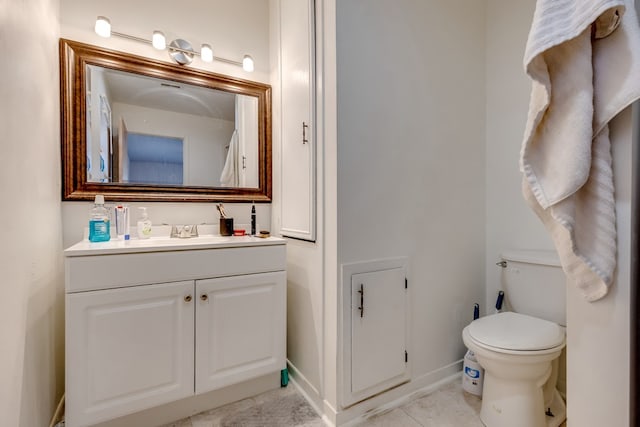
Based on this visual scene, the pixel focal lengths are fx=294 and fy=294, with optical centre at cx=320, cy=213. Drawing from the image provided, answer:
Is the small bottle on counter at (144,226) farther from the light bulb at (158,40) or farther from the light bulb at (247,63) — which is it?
the light bulb at (247,63)

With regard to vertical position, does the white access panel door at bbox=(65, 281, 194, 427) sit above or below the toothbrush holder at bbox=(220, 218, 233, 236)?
below

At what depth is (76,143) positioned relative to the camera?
4.81 feet

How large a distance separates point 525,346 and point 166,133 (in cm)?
206

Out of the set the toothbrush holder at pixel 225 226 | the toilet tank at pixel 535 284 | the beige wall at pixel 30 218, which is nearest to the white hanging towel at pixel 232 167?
the toothbrush holder at pixel 225 226

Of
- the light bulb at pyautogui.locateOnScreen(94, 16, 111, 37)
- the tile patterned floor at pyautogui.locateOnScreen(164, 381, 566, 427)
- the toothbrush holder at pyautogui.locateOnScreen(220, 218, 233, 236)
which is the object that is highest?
the light bulb at pyautogui.locateOnScreen(94, 16, 111, 37)

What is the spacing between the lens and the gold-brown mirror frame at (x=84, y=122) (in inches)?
56.8

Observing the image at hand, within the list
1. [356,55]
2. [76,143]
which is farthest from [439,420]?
[76,143]

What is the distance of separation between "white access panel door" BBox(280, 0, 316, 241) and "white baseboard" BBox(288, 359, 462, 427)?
801 mm

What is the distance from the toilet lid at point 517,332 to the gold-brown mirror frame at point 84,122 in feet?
4.65

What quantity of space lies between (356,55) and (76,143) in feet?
4.72

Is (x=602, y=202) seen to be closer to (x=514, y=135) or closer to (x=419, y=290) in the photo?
(x=419, y=290)

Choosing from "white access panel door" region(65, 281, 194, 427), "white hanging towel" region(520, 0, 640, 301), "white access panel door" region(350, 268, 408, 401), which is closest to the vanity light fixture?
"white access panel door" region(65, 281, 194, 427)

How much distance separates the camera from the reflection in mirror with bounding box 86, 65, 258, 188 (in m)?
1.55

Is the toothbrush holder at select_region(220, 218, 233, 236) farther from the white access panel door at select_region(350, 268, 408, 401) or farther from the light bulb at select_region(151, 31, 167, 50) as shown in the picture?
the light bulb at select_region(151, 31, 167, 50)
